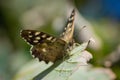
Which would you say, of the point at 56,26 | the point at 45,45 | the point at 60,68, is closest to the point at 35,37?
the point at 45,45

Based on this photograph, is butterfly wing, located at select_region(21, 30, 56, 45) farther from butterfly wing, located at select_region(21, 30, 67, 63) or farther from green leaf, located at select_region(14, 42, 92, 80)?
green leaf, located at select_region(14, 42, 92, 80)

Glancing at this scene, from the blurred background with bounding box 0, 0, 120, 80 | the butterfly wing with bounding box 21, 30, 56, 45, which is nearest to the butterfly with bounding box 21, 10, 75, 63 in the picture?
the butterfly wing with bounding box 21, 30, 56, 45

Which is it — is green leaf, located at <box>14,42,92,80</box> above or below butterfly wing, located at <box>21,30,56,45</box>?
below

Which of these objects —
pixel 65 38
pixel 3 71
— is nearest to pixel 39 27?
pixel 3 71

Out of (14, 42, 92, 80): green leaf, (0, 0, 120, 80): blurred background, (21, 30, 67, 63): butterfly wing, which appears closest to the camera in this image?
(14, 42, 92, 80): green leaf

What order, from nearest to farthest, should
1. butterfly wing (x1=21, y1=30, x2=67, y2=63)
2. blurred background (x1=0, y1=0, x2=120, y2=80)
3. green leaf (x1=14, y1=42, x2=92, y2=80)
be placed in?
green leaf (x1=14, y1=42, x2=92, y2=80), butterfly wing (x1=21, y1=30, x2=67, y2=63), blurred background (x1=0, y1=0, x2=120, y2=80)

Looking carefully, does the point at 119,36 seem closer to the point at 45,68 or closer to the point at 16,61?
the point at 16,61
